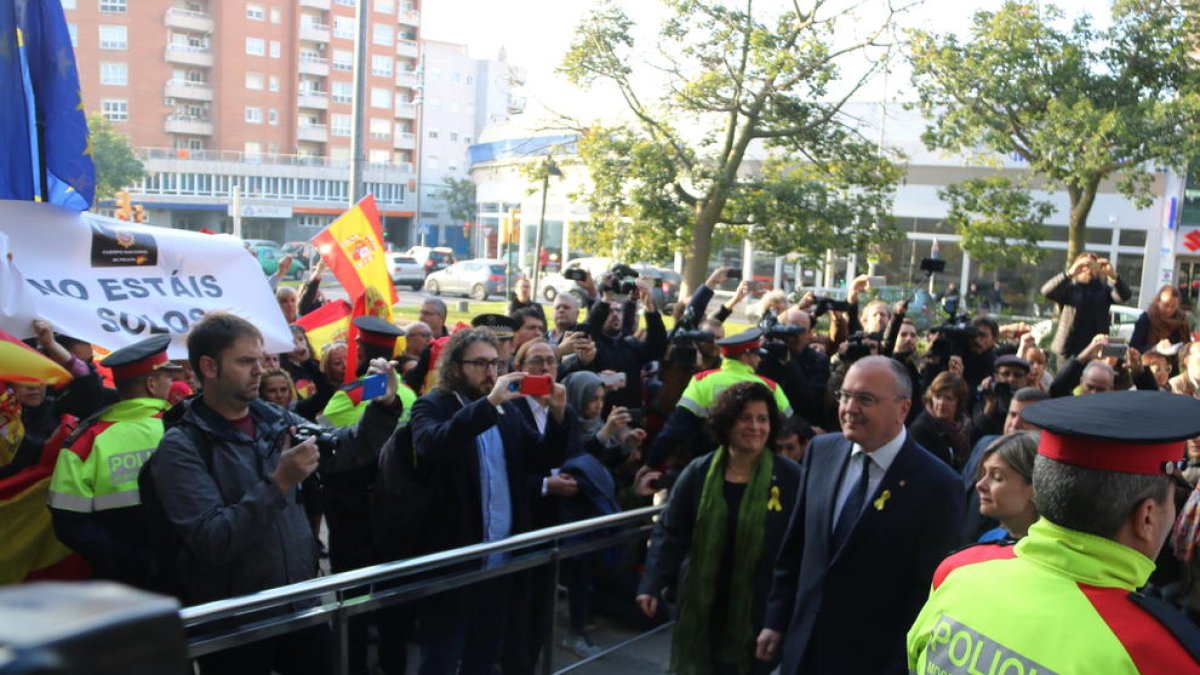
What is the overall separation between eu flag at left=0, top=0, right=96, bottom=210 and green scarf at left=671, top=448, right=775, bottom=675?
148 inches

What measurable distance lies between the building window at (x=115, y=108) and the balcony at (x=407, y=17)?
782 inches

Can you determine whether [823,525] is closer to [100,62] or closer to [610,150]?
[610,150]

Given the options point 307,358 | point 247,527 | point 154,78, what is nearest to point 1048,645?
point 247,527

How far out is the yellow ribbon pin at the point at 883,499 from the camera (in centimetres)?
379

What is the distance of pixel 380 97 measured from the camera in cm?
7856

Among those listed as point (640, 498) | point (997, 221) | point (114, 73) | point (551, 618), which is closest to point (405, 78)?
point (114, 73)

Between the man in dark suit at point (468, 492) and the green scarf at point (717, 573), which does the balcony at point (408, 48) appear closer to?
the man in dark suit at point (468, 492)

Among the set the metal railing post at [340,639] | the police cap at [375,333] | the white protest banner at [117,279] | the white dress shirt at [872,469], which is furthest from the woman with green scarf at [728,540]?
the white protest banner at [117,279]

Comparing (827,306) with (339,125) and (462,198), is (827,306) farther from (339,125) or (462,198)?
(339,125)

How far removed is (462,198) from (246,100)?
51.6 feet

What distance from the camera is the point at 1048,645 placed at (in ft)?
6.99

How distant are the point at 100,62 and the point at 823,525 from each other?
2912 inches

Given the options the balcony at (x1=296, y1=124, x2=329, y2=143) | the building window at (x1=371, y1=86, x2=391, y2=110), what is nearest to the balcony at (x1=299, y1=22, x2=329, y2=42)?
the building window at (x1=371, y1=86, x2=391, y2=110)

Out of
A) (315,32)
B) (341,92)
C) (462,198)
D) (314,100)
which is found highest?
(315,32)
